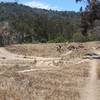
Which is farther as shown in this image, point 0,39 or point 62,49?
point 0,39

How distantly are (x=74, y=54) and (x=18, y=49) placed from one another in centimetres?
916

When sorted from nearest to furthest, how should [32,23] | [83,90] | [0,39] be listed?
[83,90], [0,39], [32,23]

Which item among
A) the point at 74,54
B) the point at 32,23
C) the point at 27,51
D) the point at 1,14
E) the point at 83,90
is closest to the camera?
the point at 83,90

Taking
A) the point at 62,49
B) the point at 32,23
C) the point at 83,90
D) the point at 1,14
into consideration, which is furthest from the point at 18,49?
the point at 1,14

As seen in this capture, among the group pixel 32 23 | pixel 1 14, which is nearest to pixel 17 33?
pixel 32 23

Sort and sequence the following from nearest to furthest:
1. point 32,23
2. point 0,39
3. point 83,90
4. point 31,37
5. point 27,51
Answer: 1. point 83,90
2. point 27,51
3. point 0,39
4. point 31,37
5. point 32,23

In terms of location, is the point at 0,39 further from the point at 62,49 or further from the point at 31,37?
the point at 62,49

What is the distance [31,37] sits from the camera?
11612 centimetres

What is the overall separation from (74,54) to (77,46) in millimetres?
7225

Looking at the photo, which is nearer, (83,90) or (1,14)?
(83,90)

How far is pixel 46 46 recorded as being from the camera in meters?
64.6

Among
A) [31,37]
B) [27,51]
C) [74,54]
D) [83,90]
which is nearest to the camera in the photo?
[83,90]

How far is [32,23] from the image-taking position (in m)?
125

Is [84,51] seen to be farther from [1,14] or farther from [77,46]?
[1,14]
